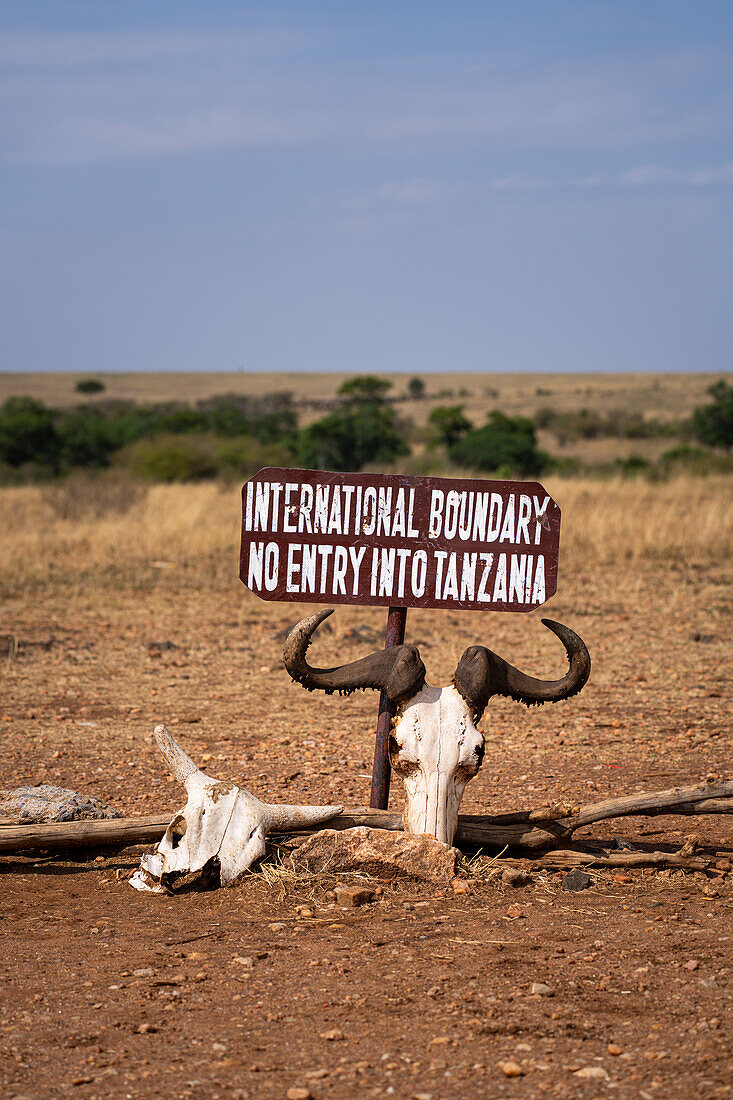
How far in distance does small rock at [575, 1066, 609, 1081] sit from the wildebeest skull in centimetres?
135

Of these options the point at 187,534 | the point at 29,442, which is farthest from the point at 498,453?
the point at 187,534

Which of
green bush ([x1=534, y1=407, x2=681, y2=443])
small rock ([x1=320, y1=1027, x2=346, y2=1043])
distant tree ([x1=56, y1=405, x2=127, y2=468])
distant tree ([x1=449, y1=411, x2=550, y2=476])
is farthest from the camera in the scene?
green bush ([x1=534, y1=407, x2=681, y2=443])

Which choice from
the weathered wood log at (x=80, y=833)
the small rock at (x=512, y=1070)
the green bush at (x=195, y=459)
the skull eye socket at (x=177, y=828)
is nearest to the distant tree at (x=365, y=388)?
the green bush at (x=195, y=459)

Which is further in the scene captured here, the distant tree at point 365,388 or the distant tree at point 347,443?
the distant tree at point 365,388

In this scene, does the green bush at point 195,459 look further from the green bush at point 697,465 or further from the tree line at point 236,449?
the green bush at point 697,465

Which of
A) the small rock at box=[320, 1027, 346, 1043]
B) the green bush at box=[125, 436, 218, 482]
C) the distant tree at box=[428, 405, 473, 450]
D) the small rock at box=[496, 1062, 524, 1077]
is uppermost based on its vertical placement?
the distant tree at box=[428, 405, 473, 450]

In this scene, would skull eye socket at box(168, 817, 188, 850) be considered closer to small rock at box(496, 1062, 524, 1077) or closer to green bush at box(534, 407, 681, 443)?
small rock at box(496, 1062, 524, 1077)

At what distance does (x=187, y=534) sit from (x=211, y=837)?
11.3 metres

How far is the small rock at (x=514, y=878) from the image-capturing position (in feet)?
12.5

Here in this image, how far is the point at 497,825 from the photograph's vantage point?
4086 millimetres

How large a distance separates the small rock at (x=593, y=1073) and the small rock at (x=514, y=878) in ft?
4.23

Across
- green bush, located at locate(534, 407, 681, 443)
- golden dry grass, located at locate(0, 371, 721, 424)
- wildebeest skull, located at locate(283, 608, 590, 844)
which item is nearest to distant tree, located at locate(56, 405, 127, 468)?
green bush, located at locate(534, 407, 681, 443)

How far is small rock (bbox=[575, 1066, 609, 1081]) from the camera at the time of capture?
2.49 m

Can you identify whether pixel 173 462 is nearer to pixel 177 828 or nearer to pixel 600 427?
pixel 177 828
